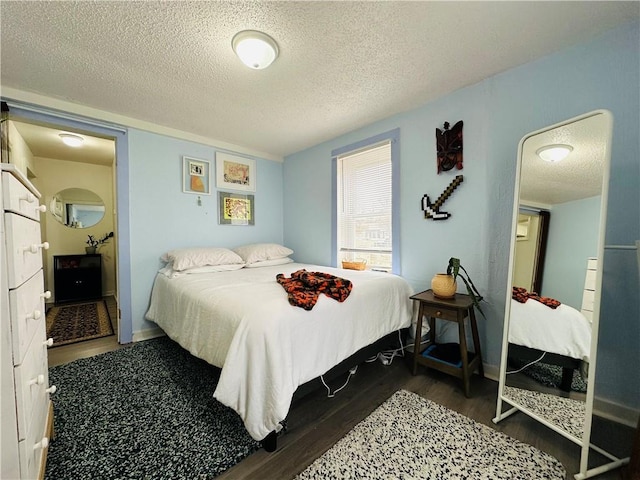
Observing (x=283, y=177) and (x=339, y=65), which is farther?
(x=283, y=177)

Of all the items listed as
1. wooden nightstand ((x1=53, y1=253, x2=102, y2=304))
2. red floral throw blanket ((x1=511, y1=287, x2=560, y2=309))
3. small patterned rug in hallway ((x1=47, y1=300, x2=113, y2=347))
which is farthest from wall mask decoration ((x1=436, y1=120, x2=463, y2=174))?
wooden nightstand ((x1=53, y1=253, x2=102, y2=304))

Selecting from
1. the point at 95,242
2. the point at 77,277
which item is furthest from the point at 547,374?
the point at 95,242

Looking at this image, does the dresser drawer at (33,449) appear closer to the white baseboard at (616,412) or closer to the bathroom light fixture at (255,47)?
the bathroom light fixture at (255,47)

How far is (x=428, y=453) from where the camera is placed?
130 centimetres

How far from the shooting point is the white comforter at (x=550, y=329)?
1325 mm

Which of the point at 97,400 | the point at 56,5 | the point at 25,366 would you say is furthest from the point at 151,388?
the point at 56,5

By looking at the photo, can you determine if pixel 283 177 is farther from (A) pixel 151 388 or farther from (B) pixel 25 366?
(B) pixel 25 366

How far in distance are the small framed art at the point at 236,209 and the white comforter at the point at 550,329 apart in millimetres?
3042

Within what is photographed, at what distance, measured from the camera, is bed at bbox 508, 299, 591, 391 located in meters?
1.33

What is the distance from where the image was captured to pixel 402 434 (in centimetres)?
142

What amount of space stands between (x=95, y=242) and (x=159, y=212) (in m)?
2.93

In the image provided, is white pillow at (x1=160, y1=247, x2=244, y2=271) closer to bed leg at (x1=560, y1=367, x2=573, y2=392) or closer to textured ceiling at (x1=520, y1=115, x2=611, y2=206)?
textured ceiling at (x1=520, y1=115, x2=611, y2=206)

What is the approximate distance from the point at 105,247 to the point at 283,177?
145 inches

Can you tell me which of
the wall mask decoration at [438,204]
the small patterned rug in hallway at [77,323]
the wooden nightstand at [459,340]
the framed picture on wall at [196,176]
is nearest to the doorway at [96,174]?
the small patterned rug in hallway at [77,323]
